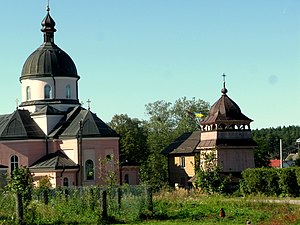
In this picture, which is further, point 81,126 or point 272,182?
point 81,126

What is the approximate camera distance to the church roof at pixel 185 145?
60956 millimetres

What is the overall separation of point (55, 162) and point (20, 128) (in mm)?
5106

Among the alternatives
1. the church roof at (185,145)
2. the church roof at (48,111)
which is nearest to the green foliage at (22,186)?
the church roof at (48,111)

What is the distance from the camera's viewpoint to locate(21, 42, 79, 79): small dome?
55750 millimetres

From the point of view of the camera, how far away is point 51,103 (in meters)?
55.7

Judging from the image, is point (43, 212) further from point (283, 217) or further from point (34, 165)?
point (34, 165)

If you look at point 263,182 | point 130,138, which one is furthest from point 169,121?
point 263,182

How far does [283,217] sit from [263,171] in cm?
1896

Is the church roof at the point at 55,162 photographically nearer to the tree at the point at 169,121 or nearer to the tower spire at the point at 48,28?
the tower spire at the point at 48,28

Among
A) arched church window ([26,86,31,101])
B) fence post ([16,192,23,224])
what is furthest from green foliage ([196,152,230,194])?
fence post ([16,192,23,224])

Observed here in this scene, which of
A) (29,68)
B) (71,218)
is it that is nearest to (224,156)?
(29,68)

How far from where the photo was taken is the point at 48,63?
5591cm

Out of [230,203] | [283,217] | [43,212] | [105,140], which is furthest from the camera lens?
[105,140]

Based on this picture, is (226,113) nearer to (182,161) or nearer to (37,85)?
(182,161)
